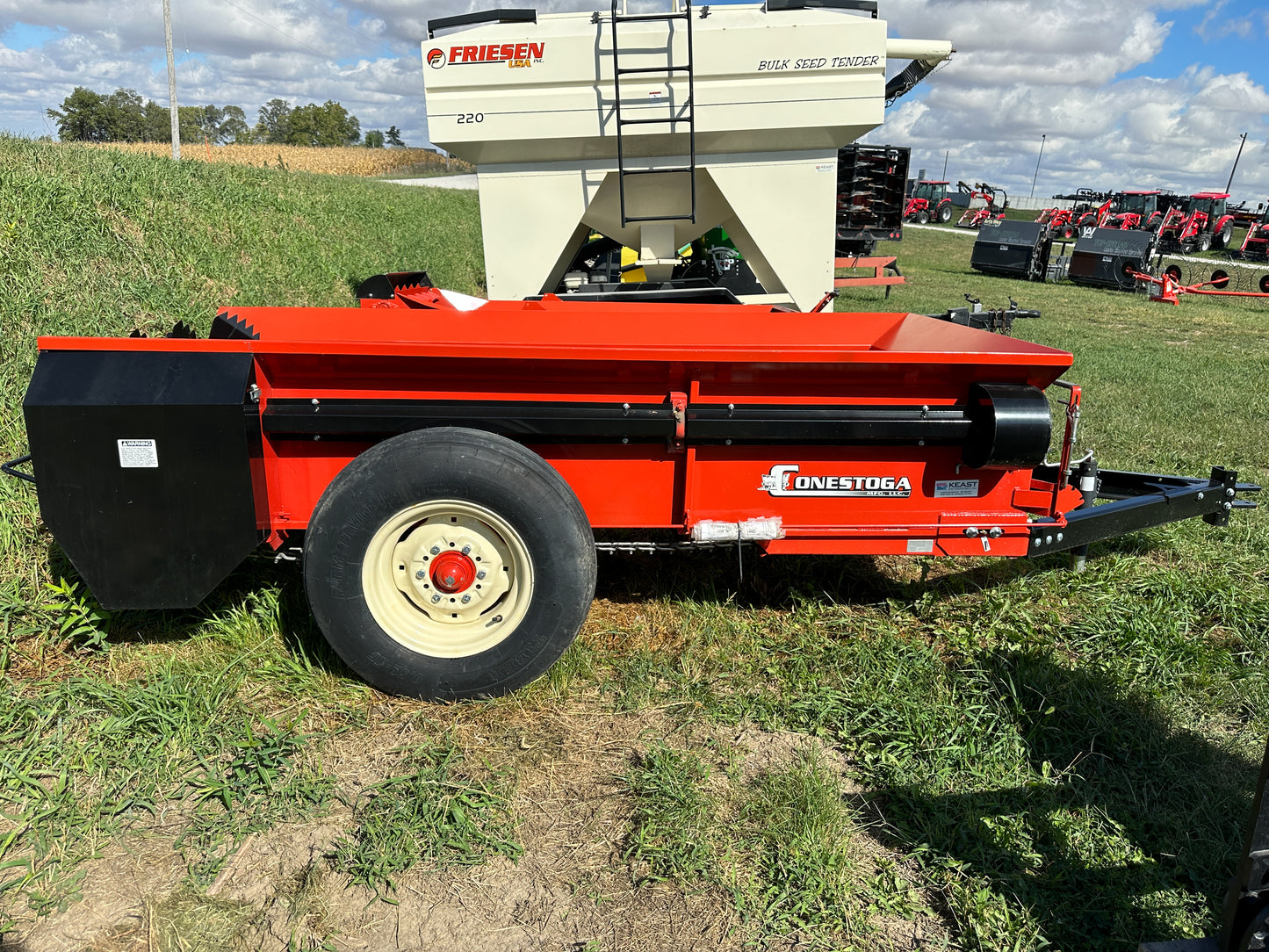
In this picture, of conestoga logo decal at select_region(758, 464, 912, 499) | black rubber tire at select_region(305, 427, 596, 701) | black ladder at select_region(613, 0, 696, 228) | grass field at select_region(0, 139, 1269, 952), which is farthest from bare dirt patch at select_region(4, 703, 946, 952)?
black ladder at select_region(613, 0, 696, 228)

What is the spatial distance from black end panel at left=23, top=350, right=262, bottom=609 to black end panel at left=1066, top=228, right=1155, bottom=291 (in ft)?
65.4

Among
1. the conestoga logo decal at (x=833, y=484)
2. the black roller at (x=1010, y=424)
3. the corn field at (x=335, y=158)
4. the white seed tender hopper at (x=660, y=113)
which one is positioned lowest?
the conestoga logo decal at (x=833, y=484)

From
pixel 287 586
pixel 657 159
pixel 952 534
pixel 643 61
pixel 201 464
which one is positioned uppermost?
pixel 643 61

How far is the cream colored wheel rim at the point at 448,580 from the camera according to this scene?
2867mm

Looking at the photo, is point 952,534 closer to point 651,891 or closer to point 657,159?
point 651,891

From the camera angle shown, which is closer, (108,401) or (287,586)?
(108,401)

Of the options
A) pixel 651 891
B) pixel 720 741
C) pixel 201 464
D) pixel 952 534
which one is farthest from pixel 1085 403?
pixel 201 464

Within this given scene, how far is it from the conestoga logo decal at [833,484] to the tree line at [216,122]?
34.5 m

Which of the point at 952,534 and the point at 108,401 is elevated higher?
the point at 108,401

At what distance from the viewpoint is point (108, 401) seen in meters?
2.66

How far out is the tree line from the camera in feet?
161

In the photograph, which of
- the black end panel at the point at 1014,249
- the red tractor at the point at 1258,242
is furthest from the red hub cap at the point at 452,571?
the red tractor at the point at 1258,242

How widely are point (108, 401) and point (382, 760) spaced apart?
144 cm

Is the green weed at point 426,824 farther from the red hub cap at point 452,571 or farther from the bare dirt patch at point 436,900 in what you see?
the red hub cap at point 452,571
